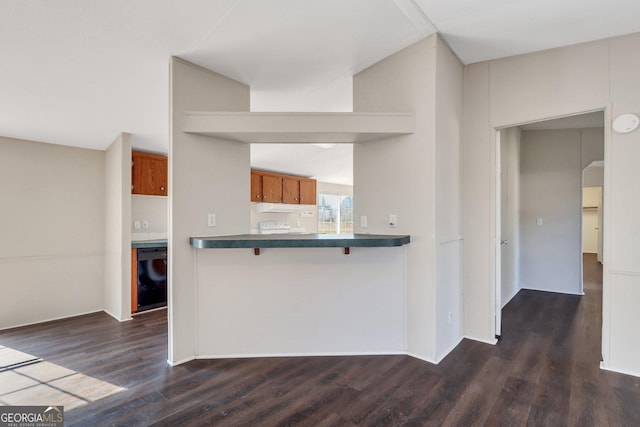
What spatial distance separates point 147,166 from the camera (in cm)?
431

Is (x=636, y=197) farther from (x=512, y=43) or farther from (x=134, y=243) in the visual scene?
(x=134, y=243)

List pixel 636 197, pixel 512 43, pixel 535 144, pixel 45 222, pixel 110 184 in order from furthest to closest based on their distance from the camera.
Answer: pixel 535 144 < pixel 110 184 < pixel 45 222 < pixel 512 43 < pixel 636 197

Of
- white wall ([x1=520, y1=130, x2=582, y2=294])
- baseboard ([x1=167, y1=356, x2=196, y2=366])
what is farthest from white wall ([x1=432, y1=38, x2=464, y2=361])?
white wall ([x1=520, y1=130, x2=582, y2=294])

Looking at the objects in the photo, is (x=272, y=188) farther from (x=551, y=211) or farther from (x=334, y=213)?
(x=551, y=211)

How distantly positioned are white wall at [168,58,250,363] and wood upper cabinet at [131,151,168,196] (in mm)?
2050

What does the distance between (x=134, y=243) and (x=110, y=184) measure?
0.90m

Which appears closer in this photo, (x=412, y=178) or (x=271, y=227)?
(x=412, y=178)

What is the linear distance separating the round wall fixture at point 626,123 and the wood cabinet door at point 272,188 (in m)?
4.84

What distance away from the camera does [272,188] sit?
6.08 meters

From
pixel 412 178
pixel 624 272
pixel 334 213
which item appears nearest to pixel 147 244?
pixel 412 178

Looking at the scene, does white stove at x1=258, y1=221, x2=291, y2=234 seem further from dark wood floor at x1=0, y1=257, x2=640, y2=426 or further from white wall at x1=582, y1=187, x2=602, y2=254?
white wall at x1=582, y1=187, x2=602, y2=254

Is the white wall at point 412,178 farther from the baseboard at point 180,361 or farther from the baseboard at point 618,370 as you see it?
the baseboard at point 180,361

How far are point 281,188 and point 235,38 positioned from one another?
3.99m

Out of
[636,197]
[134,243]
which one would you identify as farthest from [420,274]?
[134,243]
